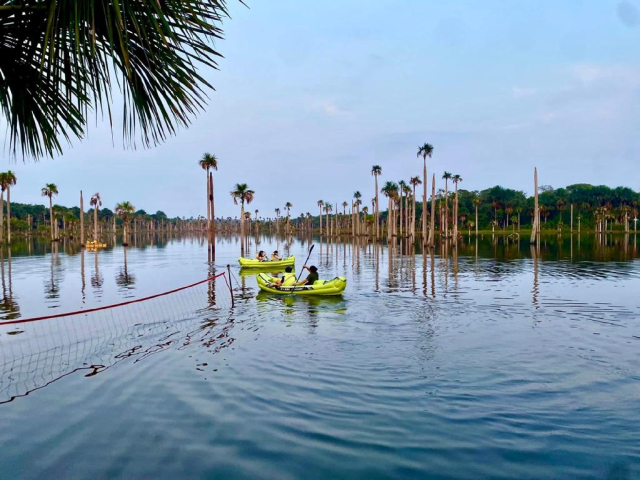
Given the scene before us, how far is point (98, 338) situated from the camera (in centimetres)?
1516

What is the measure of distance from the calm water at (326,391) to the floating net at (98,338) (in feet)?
0.32

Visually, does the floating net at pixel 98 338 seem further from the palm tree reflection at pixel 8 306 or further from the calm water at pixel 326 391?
the palm tree reflection at pixel 8 306

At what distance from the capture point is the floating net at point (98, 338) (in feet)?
38.1

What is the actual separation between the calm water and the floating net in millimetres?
97

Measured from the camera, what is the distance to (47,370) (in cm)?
1180

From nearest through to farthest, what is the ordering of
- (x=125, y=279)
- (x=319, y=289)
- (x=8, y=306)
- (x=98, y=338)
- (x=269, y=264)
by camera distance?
(x=98, y=338), (x=8, y=306), (x=319, y=289), (x=125, y=279), (x=269, y=264)

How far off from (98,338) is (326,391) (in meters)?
9.07

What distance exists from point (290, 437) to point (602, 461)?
16.0 feet

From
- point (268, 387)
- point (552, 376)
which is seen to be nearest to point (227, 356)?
point (268, 387)

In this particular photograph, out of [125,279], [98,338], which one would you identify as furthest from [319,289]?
[125,279]

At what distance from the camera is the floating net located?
38.1 feet

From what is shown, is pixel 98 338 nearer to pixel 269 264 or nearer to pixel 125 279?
pixel 125 279

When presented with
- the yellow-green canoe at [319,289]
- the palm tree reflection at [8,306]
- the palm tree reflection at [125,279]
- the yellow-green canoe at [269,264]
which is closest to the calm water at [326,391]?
the palm tree reflection at [8,306]

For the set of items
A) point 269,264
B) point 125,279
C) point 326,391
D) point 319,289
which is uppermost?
point 269,264
